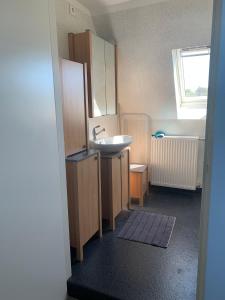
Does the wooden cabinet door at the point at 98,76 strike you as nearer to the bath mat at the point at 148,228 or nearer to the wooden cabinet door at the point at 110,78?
the wooden cabinet door at the point at 110,78

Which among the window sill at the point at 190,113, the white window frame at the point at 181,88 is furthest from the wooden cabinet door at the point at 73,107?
the window sill at the point at 190,113

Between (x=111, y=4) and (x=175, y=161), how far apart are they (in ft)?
7.03

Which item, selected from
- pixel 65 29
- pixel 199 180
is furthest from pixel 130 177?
pixel 65 29

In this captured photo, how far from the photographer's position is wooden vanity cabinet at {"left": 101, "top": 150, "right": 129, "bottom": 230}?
237 centimetres

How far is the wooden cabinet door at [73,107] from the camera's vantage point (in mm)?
1887

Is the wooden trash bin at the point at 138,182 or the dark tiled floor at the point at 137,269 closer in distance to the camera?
the dark tiled floor at the point at 137,269

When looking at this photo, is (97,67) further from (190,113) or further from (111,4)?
(190,113)

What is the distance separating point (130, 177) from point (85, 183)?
126cm

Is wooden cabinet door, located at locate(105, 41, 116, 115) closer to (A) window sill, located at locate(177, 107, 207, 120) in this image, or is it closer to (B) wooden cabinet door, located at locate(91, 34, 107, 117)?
(B) wooden cabinet door, located at locate(91, 34, 107, 117)

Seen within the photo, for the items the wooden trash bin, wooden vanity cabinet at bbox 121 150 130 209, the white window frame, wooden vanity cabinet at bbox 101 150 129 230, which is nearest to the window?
the white window frame

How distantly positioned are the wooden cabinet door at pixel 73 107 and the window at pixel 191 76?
151 cm

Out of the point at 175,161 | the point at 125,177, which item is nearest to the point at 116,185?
the point at 125,177

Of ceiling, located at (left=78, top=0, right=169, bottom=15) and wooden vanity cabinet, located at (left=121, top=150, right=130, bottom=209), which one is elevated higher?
ceiling, located at (left=78, top=0, right=169, bottom=15)

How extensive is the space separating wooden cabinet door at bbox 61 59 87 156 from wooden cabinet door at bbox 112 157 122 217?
1.38ft
